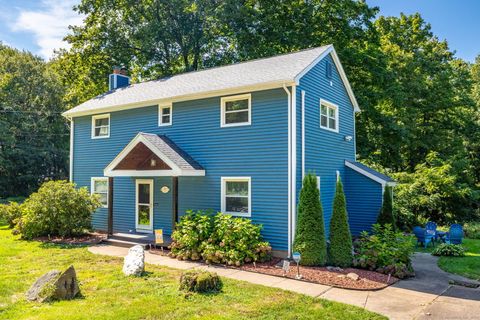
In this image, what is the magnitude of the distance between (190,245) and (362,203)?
689cm

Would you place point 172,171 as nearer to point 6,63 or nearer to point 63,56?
point 63,56

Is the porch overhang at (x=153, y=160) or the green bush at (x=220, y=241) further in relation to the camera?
the porch overhang at (x=153, y=160)

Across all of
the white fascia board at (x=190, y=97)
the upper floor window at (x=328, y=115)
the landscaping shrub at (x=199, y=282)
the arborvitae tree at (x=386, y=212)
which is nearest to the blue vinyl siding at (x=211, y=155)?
the white fascia board at (x=190, y=97)

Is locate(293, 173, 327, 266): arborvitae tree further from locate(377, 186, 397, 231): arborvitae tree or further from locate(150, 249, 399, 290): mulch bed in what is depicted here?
locate(377, 186, 397, 231): arborvitae tree

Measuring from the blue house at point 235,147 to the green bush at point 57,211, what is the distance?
1.27 metres

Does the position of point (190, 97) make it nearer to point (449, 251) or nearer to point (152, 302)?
point (152, 302)

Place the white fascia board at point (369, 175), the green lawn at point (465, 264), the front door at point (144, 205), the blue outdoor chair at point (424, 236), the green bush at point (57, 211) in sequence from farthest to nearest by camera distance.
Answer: the front door at point (144, 205)
the blue outdoor chair at point (424, 236)
the green bush at point (57, 211)
the white fascia board at point (369, 175)
the green lawn at point (465, 264)

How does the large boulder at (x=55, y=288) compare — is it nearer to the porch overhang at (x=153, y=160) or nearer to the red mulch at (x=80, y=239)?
the porch overhang at (x=153, y=160)

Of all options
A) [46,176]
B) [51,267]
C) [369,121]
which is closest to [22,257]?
[51,267]

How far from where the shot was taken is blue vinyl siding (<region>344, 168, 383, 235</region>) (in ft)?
43.6

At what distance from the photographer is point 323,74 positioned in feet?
41.7

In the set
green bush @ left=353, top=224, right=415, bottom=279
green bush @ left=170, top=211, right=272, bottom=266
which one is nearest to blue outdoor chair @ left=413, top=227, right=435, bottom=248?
green bush @ left=353, top=224, right=415, bottom=279

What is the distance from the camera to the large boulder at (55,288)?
668 centimetres

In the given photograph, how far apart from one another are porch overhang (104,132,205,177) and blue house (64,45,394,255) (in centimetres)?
4
